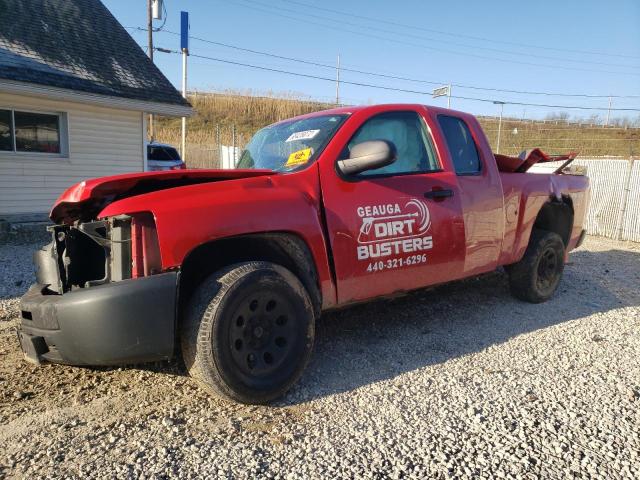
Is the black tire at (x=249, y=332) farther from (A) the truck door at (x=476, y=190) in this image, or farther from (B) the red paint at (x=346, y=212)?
(A) the truck door at (x=476, y=190)

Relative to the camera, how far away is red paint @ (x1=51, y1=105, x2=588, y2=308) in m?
2.68

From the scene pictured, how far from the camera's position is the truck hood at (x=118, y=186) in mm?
2744

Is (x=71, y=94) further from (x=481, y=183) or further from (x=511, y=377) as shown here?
(x=511, y=377)

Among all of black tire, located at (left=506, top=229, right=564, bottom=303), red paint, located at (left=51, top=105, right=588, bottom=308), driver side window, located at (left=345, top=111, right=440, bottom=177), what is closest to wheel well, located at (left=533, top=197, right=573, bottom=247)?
black tire, located at (left=506, top=229, right=564, bottom=303)

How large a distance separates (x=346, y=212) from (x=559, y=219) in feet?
11.6

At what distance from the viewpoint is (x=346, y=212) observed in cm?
322

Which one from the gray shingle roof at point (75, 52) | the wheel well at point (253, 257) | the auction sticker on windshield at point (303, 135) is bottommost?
the wheel well at point (253, 257)

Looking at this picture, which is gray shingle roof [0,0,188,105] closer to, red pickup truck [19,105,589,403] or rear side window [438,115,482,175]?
red pickup truck [19,105,589,403]

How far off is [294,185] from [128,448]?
1.78 meters

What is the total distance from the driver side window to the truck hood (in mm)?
911

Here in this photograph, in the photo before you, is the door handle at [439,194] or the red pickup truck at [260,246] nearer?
the red pickup truck at [260,246]

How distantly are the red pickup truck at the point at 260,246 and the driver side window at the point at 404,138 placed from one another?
12 mm

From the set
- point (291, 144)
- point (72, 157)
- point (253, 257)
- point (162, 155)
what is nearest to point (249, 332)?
point (253, 257)

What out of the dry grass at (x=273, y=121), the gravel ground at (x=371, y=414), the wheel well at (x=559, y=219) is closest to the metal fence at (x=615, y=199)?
the wheel well at (x=559, y=219)
